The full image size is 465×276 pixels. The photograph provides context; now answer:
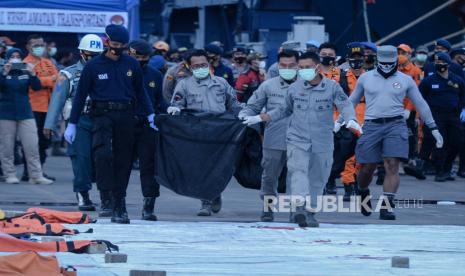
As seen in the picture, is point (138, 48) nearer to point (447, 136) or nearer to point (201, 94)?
point (201, 94)

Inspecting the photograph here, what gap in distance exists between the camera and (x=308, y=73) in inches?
544

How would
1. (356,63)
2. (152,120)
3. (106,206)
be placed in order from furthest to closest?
1. (356,63)
2. (106,206)
3. (152,120)

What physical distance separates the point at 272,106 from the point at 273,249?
2.79m

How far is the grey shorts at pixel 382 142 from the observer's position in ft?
48.1

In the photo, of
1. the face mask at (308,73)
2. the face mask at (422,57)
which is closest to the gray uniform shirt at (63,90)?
the face mask at (308,73)

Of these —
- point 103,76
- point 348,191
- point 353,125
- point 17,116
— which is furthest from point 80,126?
point 17,116

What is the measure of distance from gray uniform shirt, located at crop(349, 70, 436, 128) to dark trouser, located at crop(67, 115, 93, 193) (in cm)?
295

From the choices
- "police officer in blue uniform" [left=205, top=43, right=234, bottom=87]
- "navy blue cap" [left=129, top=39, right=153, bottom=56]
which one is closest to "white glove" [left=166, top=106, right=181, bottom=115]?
"navy blue cap" [left=129, top=39, right=153, bottom=56]

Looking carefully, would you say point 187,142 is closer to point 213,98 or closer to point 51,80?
point 213,98

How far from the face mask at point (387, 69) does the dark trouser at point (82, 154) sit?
3236 mm

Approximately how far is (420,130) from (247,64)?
9.82ft

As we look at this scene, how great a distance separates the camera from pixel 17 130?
1900 centimetres

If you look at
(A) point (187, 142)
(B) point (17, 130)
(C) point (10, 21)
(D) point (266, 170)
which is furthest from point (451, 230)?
(C) point (10, 21)

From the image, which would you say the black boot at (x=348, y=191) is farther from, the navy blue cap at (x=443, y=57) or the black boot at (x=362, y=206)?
the navy blue cap at (x=443, y=57)
